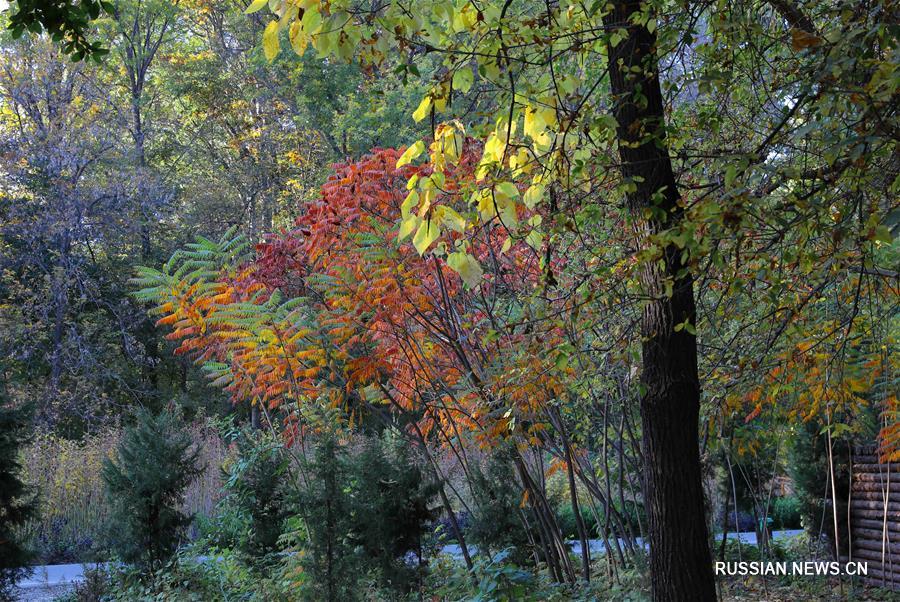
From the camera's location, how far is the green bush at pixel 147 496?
21.0ft

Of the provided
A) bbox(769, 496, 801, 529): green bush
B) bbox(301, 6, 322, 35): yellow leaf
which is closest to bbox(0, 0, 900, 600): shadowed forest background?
bbox(301, 6, 322, 35): yellow leaf

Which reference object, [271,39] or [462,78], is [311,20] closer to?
[271,39]

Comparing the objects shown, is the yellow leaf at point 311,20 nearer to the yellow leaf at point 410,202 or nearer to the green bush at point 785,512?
the yellow leaf at point 410,202

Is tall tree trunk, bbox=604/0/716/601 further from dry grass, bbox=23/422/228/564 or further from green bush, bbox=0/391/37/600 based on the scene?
dry grass, bbox=23/422/228/564

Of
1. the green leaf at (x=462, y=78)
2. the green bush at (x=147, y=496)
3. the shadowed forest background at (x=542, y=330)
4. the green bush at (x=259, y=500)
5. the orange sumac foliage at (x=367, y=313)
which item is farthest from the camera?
the green bush at (x=147, y=496)

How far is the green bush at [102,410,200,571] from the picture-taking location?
21.0 ft

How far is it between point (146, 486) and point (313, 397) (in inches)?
61.6

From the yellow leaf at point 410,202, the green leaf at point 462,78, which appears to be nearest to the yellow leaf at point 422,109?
the green leaf at point 462,78

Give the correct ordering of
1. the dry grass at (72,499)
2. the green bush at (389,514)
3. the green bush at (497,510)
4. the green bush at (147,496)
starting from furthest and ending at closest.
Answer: the dry grass at (72,499) → the green bush at (147,496) → the green bush at (497,510) → the green bush at (389,514)

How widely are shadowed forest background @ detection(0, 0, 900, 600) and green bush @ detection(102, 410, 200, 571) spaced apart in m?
0.02

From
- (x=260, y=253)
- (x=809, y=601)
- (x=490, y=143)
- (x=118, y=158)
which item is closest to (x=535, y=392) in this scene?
(x=490, y=143)

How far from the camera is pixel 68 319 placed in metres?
18.2

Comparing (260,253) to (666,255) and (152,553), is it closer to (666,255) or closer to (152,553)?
(152,553)

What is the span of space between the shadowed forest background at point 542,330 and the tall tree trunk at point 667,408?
11 mm
